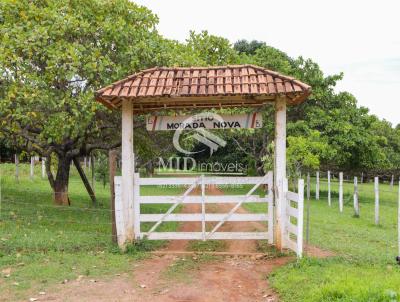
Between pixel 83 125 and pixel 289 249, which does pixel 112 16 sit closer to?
pixel 83 125

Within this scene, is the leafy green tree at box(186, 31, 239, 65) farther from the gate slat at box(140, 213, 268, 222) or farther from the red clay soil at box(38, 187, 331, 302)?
the red clay soil at box(38, 187, 331, 302)

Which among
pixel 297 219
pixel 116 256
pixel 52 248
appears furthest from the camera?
pixel 52 248

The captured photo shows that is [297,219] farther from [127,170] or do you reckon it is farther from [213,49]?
[213,49]

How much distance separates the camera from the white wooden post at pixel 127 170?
31.9ft

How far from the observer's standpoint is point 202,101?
10195 mm

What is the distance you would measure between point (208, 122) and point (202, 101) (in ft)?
1.58

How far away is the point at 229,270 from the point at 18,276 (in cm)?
352

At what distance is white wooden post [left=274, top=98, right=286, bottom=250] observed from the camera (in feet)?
31.3

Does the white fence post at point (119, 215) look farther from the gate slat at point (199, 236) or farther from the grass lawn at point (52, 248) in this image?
the gate slat at point (199, 236)

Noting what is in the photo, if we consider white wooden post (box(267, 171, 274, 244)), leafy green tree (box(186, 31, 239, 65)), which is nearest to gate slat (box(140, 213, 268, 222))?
white wooden post (box(267, 171, 274, 244))

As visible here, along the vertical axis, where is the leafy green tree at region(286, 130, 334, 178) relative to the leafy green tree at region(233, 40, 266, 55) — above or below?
below

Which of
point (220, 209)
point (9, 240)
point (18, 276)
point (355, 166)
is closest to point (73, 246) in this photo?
point (9, 240)

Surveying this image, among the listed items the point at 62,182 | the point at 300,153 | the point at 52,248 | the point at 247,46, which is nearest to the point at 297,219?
the point at 52,248

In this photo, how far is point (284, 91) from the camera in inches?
360
